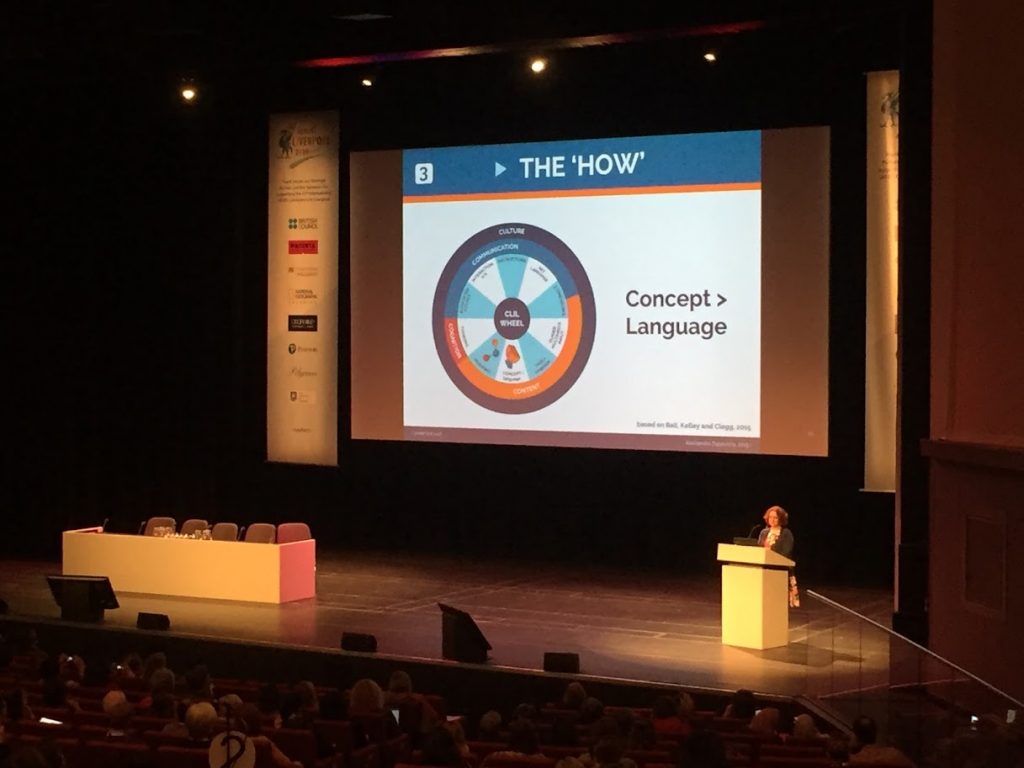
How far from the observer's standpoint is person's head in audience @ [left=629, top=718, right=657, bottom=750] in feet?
20.1

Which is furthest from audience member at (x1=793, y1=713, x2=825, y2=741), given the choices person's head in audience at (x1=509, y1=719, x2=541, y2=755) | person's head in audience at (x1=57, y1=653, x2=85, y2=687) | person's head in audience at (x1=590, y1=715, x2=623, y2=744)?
person's head in audience at (x1=57, y1=653, x2=85, y2=687)

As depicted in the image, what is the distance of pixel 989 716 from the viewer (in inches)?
262

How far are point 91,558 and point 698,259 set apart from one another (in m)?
6.25

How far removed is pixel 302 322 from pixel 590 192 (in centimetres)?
380

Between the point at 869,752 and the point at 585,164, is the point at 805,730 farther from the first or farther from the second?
the point at 585,164

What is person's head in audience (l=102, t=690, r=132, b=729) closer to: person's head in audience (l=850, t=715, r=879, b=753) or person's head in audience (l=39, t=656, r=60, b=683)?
person's head in audience (l=39, t=656, r=60, b=683)

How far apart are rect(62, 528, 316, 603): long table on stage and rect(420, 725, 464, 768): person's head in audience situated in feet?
24.5

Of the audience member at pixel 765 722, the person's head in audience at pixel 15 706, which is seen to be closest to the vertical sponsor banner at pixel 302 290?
the audience member at pixel 765 722

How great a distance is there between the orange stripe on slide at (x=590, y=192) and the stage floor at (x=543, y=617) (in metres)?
3.68

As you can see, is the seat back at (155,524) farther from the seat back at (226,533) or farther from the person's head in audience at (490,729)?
the person's head in audience at (490,729)

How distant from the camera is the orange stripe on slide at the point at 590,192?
1330 cm

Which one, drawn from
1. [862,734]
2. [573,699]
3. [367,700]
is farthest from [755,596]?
[367,700]

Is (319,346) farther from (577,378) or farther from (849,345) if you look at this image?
(849,345)

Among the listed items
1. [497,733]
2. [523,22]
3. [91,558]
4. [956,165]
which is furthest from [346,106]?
[497,733]
